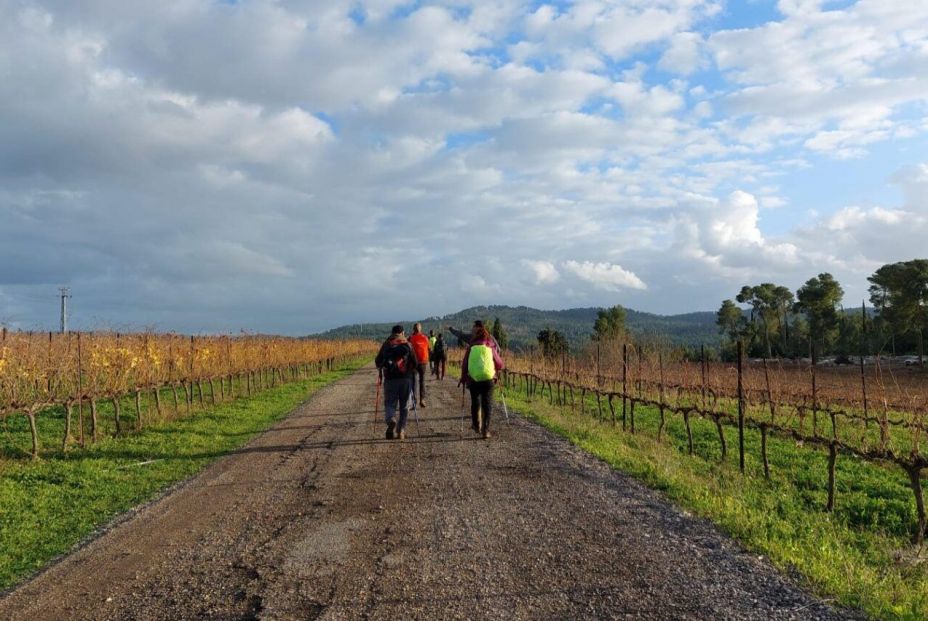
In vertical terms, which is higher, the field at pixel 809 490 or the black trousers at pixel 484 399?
the black trousers at pixel 484 399

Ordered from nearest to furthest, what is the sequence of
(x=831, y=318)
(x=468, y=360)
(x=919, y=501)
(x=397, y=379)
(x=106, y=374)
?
(x=919, y=501), (x=397, y=379), (x=468, y=360), (x=106, y=374), (x=831, y=318)

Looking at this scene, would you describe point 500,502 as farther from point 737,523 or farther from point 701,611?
point 701,611

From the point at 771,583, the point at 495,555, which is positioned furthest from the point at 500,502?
the point at 771,583

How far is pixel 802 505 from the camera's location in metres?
9.13

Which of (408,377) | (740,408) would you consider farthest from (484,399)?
(740,408)

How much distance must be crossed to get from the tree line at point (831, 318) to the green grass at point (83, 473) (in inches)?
1365

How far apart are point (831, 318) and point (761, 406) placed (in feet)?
204

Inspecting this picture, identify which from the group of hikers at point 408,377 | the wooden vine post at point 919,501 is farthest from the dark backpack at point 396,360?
the wooden vine post at point 919,501

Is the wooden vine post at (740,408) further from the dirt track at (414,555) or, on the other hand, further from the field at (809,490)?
the dirt track at (414,555)

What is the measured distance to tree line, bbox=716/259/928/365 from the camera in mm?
58562

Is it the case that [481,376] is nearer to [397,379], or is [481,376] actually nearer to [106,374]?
[397,379]

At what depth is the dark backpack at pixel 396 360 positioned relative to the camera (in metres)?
13.0

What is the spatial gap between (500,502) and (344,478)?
2713 millimetres

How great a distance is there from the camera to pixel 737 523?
7.02 m
